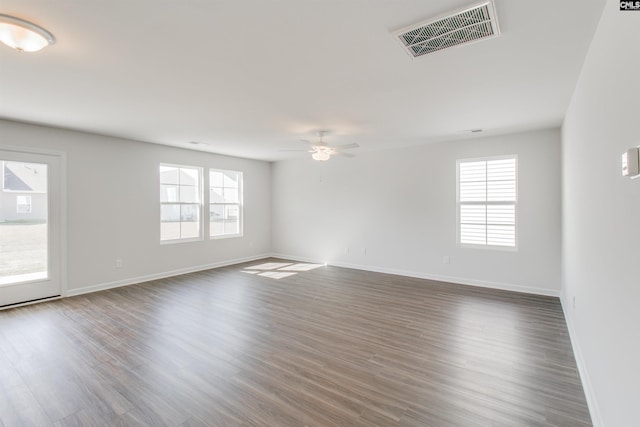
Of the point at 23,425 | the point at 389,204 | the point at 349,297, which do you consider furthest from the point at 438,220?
the point at 23,425

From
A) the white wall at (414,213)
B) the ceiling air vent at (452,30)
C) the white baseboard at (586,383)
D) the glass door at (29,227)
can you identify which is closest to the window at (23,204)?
the glass door at (29,227)

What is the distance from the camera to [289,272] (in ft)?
20.4

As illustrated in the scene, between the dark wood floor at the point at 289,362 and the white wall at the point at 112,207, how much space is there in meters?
0.72

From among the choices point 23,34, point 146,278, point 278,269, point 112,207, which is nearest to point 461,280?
point 278,269

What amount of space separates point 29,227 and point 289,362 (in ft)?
14.3

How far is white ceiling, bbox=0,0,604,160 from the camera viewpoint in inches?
71.1

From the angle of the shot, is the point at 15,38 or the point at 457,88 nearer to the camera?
the point at 15,38

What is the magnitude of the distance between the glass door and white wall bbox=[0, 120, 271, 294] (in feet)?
Result: 0.52

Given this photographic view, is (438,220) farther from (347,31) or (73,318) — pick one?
(73,318)

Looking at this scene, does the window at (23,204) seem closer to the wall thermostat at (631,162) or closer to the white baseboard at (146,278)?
the white baseboard at (146,278)

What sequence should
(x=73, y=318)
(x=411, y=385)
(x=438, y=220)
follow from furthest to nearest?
(x=438, y=220) → (x=73, y=318) → (x=411, y=385)

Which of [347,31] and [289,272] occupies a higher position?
[347,31]

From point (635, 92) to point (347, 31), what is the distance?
5.08 feet

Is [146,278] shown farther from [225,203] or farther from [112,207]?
[225,203]
